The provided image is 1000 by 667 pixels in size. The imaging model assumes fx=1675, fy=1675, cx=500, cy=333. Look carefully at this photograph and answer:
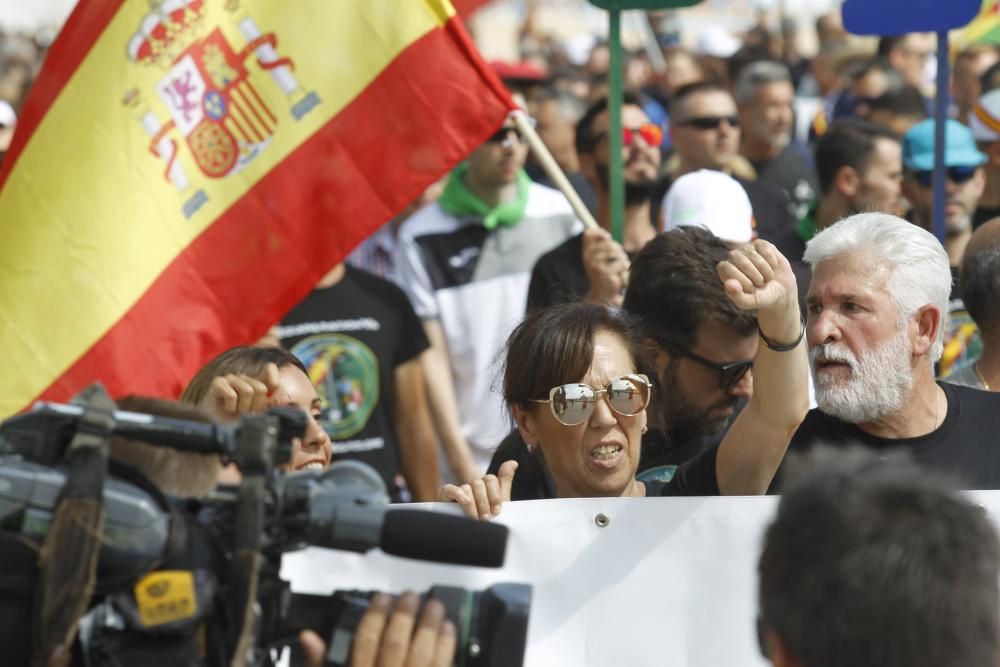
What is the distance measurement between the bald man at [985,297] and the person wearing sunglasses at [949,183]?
2.06 meters

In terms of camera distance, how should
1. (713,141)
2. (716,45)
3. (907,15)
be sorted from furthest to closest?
1. (716,45)
2. (713,141)
3. (907,15)

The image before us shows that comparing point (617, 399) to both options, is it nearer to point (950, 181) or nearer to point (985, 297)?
point (985, 297)

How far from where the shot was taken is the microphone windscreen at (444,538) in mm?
2152

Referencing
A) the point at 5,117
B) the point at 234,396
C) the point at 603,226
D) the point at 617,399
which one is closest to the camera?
the point at 234,396

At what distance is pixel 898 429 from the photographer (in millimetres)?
3777

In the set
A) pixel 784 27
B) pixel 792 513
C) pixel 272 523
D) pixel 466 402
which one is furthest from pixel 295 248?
pixel 784 27

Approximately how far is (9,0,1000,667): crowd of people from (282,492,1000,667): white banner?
0.48 feet

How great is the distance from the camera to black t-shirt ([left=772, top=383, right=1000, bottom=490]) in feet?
12.1

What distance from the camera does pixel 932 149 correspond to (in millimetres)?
6992

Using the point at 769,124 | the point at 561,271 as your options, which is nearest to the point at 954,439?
the point at 561,271

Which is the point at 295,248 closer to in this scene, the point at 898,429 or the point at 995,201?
the point at 898,429

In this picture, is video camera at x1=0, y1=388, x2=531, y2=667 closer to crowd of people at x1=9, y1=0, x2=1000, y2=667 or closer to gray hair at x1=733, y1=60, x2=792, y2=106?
crowd of people at x1=9, y1=0, x2=1000, y2=667

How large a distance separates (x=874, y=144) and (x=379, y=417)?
2.61m

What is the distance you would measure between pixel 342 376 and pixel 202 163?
4.65 feet
